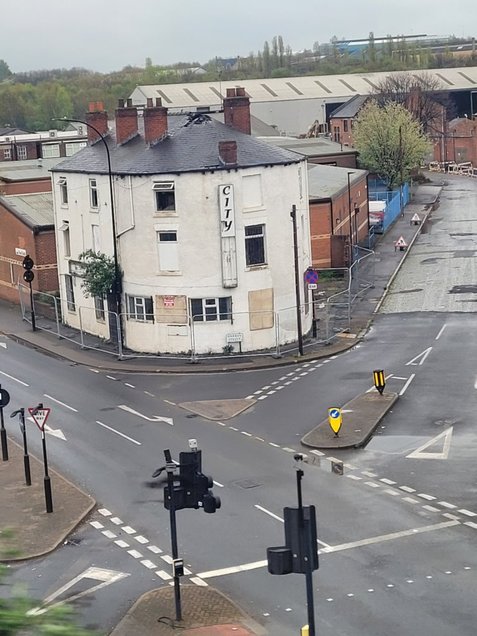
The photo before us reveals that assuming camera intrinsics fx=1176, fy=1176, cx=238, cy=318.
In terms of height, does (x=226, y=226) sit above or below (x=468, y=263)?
above

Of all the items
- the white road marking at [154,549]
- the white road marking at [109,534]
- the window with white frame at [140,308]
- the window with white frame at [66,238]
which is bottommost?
the white road marking at [109,534]

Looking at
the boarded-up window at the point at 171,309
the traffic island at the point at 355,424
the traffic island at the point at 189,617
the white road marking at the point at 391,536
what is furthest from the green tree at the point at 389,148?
the traffic island at the point at 189,617

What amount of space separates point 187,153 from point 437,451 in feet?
63.0

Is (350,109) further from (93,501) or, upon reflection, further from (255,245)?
(93,501)

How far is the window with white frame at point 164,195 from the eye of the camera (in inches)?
1794

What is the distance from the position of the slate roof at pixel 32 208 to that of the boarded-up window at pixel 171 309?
521 inches

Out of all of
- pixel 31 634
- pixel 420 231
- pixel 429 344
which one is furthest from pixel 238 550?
pixel 420 231

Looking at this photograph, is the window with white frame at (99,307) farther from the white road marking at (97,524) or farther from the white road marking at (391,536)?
the white road marking at (391,536)

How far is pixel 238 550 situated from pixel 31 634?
1643 cm

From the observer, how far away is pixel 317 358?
45219mm

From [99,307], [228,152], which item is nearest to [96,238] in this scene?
[99,307]

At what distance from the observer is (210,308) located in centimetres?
4619

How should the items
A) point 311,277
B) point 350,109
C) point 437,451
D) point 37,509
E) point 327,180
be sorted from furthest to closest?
point 350,109
point 327,180
point 311,277
point 437,451
point 37,509

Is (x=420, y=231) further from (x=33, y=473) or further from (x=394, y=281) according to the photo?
(x=33, y=473)
